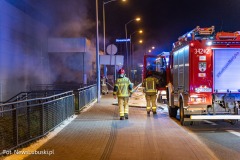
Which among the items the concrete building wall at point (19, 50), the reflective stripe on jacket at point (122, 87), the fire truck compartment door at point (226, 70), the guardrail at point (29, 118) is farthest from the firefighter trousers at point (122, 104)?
the concrete building wall at point (19, 50)

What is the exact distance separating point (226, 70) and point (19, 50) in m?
17.5

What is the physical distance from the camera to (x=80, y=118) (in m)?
12.9

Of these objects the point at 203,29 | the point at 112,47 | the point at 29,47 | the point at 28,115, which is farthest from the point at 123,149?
the point at 29,47

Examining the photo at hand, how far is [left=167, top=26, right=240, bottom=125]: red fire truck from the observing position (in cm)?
1034

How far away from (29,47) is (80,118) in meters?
16.0

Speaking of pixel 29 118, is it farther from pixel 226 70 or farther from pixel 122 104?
pixel 226 70

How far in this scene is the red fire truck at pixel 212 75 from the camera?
10.3 meters

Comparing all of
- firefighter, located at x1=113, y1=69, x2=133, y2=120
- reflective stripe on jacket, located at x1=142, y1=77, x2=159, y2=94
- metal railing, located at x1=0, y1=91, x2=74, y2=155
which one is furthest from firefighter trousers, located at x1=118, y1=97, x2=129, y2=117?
metal railing, located at x1=0, y1=91, x2=74, y2=155

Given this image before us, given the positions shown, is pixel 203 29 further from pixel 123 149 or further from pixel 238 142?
pixel 123 149

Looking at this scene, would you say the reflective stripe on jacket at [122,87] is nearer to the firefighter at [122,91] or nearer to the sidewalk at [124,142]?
the firefighter at [122,91]

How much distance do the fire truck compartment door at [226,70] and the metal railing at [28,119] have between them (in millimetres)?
4571

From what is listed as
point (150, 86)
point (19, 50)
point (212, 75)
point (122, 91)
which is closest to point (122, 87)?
point (122, 91)

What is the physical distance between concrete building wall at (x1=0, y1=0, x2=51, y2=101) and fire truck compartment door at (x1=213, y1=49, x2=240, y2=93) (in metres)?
14.2

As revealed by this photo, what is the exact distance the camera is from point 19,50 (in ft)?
81.7
